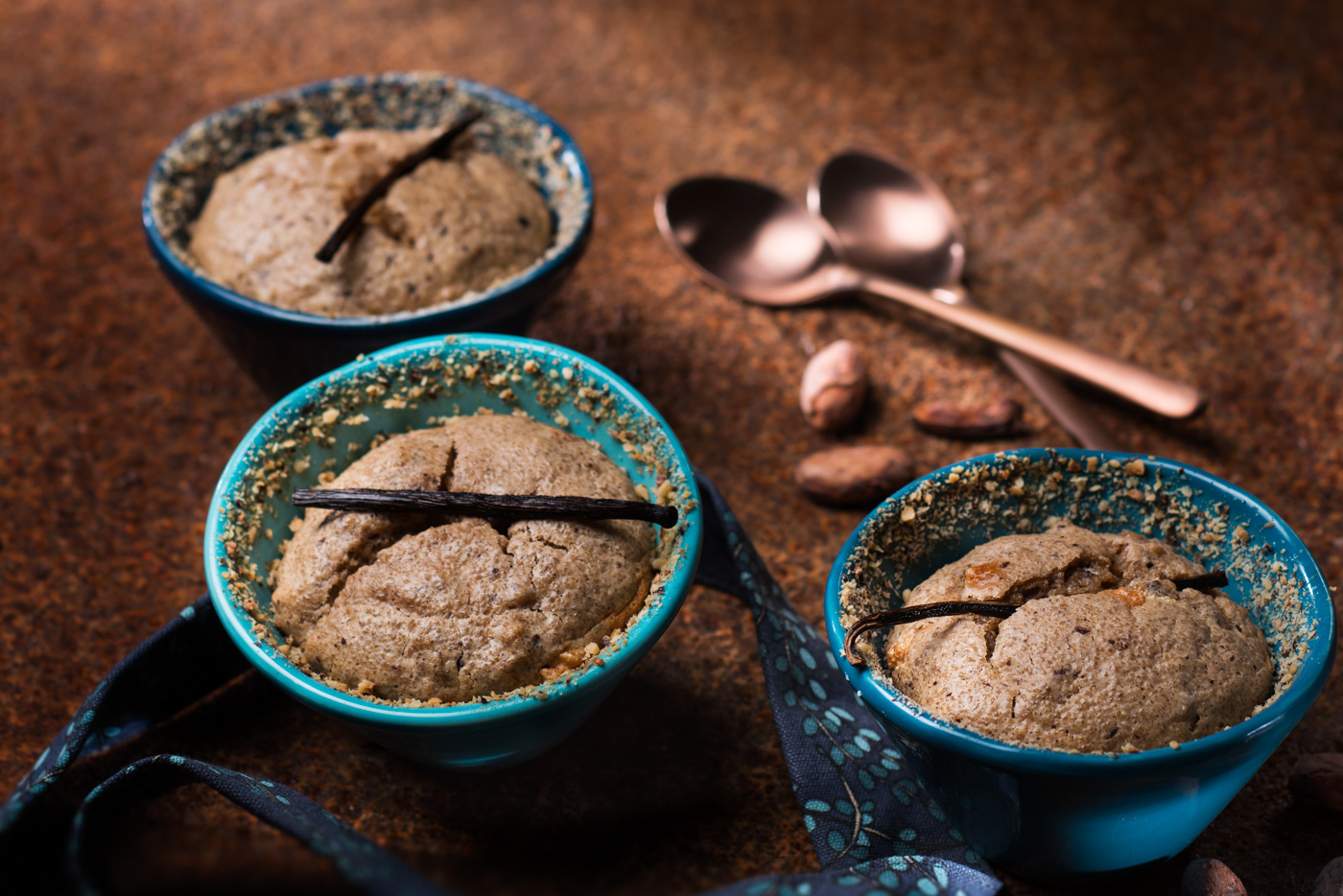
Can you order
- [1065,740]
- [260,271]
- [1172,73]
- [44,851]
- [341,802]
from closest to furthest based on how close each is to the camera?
[44,851]
[1065,740]
[341,802]
[260,271]
[1172,73]

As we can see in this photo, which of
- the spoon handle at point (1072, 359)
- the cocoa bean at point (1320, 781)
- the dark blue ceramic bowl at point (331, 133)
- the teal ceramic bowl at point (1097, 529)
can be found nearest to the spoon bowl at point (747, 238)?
the spoon handle at point (1072, 359)

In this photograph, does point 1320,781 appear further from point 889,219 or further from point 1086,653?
point 889,219

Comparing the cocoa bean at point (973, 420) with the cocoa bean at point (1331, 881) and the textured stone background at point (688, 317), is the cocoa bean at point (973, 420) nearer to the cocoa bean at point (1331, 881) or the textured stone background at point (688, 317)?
the textured stone background at point (688, 317)

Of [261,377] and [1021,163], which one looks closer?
[261,377]

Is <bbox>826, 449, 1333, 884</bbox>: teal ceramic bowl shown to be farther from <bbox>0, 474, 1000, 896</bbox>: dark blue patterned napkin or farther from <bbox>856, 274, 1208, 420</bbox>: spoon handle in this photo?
<bbox>856, 274, 1208, 420</bbox>: spoon handle

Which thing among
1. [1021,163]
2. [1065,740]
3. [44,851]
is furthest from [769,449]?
[44,851]

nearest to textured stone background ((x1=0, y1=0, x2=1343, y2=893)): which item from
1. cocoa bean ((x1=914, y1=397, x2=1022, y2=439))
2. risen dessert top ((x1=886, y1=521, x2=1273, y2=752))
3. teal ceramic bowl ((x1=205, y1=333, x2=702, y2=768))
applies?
cocoa bean ((x1=914, y1=397, x2=1022, y2=439))

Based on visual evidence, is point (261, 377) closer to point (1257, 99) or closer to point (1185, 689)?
point (1185, 689)
